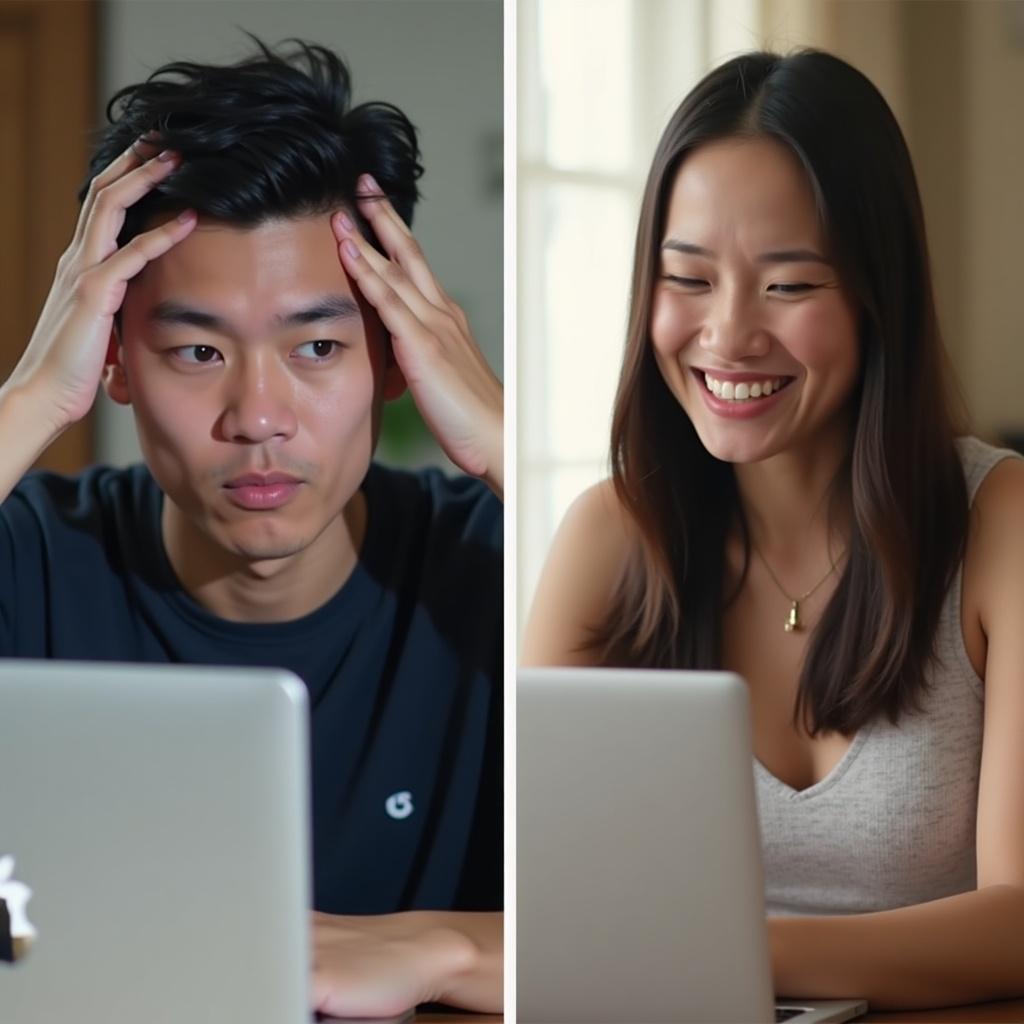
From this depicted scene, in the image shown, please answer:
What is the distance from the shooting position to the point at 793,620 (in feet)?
5.13

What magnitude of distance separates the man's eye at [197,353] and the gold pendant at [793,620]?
66cm

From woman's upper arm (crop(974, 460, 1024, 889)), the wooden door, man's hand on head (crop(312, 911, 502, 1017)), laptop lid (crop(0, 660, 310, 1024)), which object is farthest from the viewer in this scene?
the wooden door

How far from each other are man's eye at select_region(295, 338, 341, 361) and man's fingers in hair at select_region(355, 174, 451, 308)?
0.12m

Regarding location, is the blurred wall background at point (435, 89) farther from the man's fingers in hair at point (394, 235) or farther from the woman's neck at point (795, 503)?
the woman's neck at point (795, 503)

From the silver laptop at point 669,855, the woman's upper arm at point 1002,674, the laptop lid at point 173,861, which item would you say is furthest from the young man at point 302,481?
the woman's upper arm at point 1002,674

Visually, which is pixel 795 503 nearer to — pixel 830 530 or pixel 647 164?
pixel 830 530

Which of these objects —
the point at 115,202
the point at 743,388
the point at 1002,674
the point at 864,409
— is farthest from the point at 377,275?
the point at 1002,674

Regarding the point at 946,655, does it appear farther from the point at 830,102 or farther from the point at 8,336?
the point at 8,336

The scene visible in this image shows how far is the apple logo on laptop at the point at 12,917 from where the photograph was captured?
142cm

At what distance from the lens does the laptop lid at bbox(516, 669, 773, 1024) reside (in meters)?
1.48

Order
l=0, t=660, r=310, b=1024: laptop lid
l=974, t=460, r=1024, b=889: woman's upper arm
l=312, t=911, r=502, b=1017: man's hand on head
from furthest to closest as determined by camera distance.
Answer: l=312, t=911, r=502, b=1017: man's hand on head, l=974, t=460, r=1024, b=889: woman's upper arm, l=0, t=660, r=310, b=1024: laptop lid

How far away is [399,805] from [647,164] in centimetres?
74

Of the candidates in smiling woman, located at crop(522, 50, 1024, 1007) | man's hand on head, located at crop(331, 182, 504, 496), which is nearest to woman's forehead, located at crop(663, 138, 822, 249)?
smiling woman, located at crop(522, 50, 1024, 1007)

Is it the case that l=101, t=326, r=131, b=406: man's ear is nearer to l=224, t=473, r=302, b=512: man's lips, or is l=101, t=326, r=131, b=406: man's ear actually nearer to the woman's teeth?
l=224, t=473, r=302, b=512: man's lips
